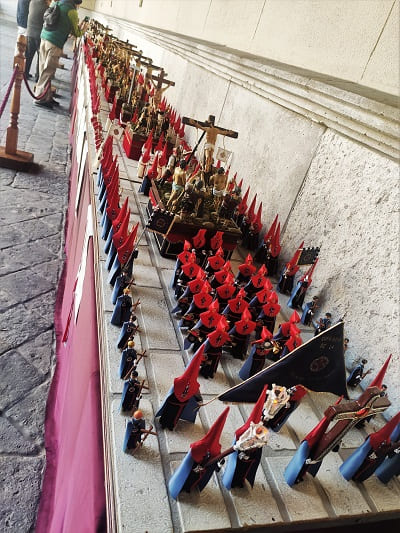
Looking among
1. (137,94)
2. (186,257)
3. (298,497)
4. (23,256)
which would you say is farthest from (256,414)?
(137,94)

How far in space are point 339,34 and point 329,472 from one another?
2.58 metres

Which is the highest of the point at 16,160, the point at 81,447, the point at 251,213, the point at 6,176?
the point at 251,213

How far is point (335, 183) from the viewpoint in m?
2.34

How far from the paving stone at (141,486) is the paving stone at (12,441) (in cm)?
141

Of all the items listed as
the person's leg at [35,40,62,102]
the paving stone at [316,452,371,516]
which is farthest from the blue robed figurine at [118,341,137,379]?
the person's leg at [35,40,62,102]

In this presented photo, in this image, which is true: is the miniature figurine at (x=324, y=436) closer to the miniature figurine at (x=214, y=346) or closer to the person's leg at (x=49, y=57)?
the miniature figurine at (x=214, y=346)

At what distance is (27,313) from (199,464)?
2696 mm

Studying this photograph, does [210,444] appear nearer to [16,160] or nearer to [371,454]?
[371,454]

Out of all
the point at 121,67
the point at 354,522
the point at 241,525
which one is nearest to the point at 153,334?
the point at 241,525

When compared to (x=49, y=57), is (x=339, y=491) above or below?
below

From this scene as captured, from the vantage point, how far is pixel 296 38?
127 inches

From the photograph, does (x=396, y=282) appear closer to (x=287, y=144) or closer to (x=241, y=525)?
(x=241, y=525)

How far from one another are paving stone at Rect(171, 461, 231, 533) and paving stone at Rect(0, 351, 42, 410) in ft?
6.19

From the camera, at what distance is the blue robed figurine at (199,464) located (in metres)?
1.21
